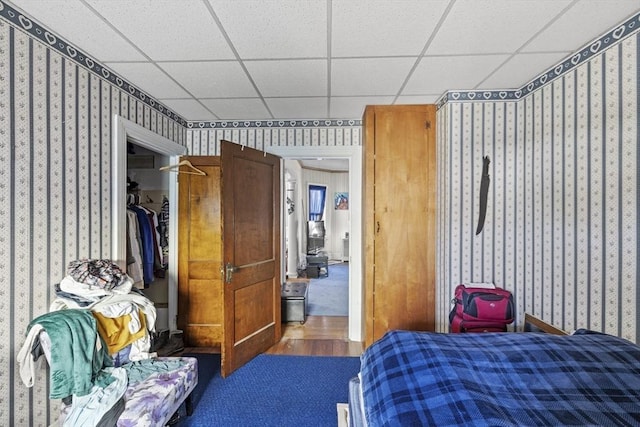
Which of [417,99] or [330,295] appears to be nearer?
[417,99]

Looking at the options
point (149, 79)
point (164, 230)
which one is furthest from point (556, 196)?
point (164, 230)

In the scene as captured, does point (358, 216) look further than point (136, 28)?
Yes

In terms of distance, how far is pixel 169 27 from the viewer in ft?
4.83

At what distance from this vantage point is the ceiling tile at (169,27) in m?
1.32

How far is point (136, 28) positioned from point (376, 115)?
184 cm

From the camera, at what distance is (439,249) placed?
7.77 ft

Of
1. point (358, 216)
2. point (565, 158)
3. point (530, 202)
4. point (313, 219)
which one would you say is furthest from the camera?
point (313, 219)

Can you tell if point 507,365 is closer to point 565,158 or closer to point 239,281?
point 565,158

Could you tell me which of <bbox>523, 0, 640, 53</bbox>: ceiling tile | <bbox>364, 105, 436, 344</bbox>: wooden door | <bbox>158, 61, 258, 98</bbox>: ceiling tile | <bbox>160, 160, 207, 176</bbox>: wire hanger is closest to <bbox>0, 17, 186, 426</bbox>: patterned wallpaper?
Answer: <bbox>158, 61, 258, 98</bbox>: ceiling tile

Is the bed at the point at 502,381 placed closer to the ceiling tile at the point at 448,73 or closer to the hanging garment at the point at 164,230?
the ceiling tile at the point at 448,73

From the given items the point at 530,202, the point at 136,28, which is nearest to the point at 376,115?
the point at 530,202

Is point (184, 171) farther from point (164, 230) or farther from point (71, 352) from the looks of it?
point (71, 352)

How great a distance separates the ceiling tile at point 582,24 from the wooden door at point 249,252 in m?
2.27

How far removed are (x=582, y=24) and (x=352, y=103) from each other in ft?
5.06
